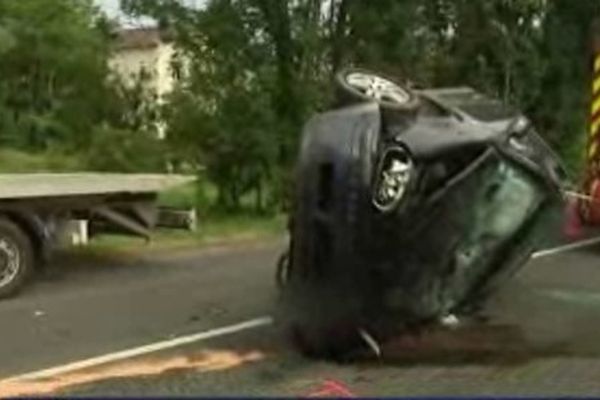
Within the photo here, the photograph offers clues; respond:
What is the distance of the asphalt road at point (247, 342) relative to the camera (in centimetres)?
723

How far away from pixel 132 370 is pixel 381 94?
230cm

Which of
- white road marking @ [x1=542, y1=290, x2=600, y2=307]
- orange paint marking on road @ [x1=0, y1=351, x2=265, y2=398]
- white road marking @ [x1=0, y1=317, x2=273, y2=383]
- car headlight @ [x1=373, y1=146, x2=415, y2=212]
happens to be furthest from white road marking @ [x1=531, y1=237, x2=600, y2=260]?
car headlight @ [x1=373, y1=146, x2=415, y2=212]

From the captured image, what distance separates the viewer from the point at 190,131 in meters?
16.5

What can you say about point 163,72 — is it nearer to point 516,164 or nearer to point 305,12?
point 305,12

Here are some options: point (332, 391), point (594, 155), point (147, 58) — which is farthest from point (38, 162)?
point (332, 391)

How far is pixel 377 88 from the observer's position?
8.41 meters

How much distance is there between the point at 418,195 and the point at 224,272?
477 centimetres

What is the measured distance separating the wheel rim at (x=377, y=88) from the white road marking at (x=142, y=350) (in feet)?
6.03

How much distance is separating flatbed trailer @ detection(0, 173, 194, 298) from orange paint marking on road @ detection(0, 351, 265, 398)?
9.68ft

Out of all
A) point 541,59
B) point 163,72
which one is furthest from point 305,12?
point 541,59

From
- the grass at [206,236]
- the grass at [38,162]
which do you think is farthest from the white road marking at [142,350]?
the grass at [38,162]

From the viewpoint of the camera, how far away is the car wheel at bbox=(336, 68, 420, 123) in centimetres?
786

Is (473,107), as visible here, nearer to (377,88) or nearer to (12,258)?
(377,88)

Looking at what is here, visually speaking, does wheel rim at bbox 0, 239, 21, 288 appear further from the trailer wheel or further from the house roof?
the house roof
